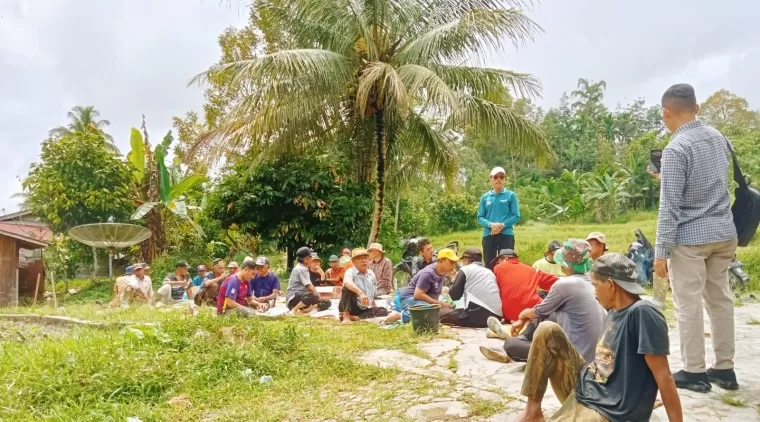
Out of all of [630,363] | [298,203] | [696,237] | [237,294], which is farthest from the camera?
[298,203]

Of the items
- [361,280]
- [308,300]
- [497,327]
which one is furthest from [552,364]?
[308,300]

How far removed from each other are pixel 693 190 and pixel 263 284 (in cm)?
663

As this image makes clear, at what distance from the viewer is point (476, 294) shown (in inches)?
234

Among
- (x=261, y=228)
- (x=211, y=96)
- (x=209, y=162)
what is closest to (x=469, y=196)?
(x=211, y=96)

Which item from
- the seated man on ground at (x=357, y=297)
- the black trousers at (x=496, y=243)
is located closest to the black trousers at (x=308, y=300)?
the seated man on ground at (x=357, y=297)

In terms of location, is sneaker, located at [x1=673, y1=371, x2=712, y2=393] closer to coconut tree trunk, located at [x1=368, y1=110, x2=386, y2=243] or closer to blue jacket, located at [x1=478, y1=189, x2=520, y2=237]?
blue jacket, located at [x1=478, y1=189, x2=520, y2=237]

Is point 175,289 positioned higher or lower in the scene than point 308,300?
lower

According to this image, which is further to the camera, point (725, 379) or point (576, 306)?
point (576, 306)

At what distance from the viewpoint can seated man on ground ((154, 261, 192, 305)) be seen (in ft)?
36.8

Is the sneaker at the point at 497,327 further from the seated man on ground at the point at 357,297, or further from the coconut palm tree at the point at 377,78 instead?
the coconut palm tree at the point at 377,78

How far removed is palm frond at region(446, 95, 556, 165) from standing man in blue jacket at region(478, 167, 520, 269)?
146 inches

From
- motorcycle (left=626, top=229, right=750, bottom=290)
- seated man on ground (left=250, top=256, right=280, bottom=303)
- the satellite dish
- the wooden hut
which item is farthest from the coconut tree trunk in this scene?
the wooden hut

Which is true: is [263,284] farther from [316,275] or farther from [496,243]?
[496,243]

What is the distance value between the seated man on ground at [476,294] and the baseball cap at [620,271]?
11.3ft
